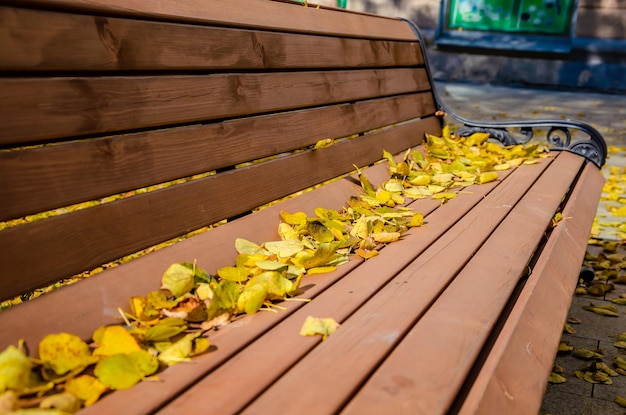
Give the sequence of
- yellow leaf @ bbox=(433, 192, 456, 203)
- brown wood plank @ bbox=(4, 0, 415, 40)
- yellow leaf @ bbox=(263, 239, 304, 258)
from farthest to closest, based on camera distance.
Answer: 1. yellow leaf @ bbox=(433, 192, 456, 203)
2. yellow leaf @ bbox=(263, 239, 304, 258)
3. brown wood plank @ bbox=(4, 0, 415, 40)

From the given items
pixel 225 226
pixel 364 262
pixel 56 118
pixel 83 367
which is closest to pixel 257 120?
pixel 225 226

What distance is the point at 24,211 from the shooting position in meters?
0.97

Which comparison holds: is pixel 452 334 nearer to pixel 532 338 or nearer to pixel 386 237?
pixel 532 338

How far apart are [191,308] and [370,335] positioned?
1.21 feet

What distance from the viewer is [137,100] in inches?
47.0

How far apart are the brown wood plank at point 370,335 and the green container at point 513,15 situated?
9196 millimetres

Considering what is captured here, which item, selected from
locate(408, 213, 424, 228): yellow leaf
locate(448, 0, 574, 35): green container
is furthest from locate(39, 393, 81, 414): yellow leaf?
locate(448, 0, 574, 35): green container

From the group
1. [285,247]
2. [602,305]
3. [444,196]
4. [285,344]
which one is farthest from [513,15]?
[285,344]

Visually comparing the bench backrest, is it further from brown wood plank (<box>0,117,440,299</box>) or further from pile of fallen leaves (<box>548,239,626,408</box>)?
pile of fallen leaves (<box>548,239,626,408</box>)

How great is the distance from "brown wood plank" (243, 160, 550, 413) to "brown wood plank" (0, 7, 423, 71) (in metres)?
0.73

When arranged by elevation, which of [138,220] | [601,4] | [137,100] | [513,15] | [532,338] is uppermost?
[601,4]

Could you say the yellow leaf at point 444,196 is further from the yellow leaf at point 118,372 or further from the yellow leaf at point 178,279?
the yellow leaf at point 118,372

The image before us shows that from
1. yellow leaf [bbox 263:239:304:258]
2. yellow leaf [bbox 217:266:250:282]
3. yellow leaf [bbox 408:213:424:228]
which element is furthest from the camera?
yellow leaf [bbox 408:213:424:228]

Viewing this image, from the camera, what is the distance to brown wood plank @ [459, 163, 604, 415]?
857 mm
